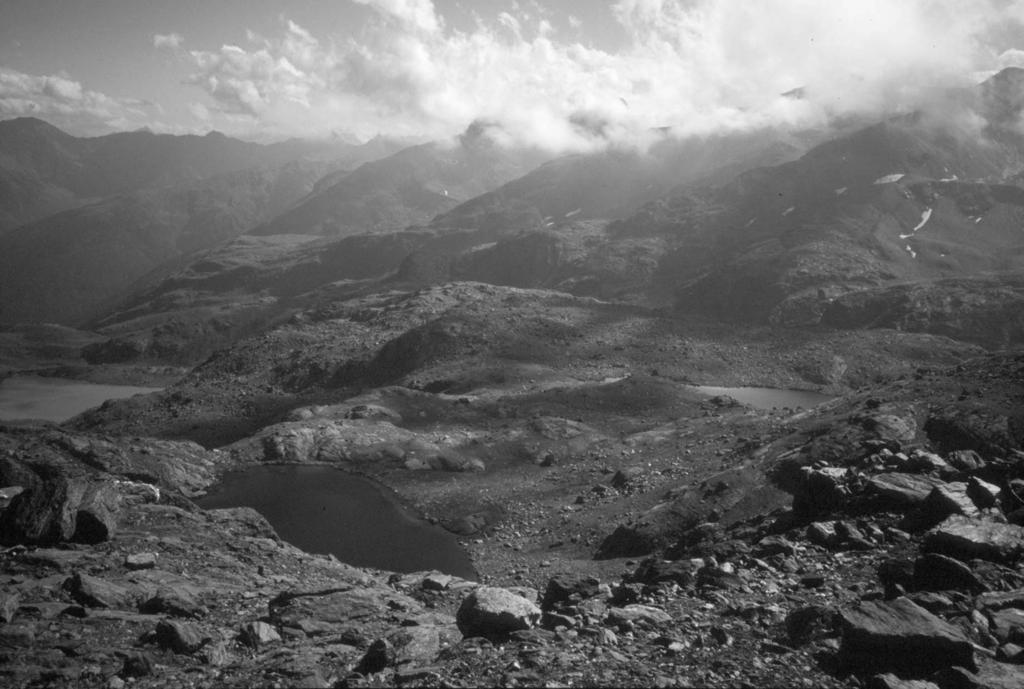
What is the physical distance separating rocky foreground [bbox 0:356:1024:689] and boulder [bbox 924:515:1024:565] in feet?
0.28

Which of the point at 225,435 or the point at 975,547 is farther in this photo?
the point at 225,435

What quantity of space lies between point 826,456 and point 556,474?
146ft

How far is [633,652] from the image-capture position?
22109mm

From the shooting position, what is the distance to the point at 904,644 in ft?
66.2

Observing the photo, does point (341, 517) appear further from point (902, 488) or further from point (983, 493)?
point (983, 493)

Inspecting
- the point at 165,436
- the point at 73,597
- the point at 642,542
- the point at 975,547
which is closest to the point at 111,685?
the point at 73,597

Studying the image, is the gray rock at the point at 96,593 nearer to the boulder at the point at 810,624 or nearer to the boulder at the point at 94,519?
the boulder at the point at 94,519

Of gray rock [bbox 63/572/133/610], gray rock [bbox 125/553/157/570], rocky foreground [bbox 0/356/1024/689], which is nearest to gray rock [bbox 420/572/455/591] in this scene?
rocky foreground [bbox 0/356/1024/689]

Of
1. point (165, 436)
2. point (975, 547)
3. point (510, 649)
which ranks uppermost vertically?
point (975, 547)

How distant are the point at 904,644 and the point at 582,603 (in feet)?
→ 40.4

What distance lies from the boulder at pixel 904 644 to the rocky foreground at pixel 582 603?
0.19 ft

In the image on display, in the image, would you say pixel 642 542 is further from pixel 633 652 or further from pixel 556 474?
pixel 633 652

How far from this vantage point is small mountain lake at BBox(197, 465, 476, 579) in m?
74.3

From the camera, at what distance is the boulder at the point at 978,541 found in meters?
25.8
